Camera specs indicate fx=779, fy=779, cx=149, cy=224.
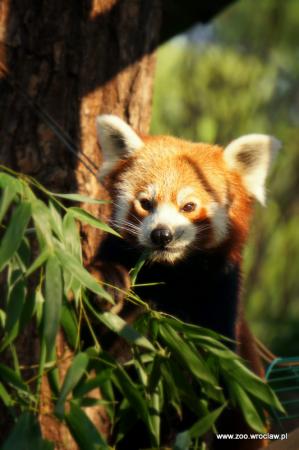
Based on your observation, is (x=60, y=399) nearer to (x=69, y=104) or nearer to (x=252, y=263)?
(x=69, y=104)

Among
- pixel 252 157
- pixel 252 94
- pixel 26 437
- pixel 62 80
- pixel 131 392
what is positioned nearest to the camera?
pixel 26 437

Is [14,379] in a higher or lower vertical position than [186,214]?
lower

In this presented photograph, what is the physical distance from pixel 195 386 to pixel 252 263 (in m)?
10.3

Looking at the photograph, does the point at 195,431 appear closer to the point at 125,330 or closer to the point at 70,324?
the point at 125,330

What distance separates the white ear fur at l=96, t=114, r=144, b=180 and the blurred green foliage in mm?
8117

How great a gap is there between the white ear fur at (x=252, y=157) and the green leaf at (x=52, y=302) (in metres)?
1.76

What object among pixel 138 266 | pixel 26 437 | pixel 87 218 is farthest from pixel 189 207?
pixel 26 437

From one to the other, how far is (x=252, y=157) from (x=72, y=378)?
190 centimetres

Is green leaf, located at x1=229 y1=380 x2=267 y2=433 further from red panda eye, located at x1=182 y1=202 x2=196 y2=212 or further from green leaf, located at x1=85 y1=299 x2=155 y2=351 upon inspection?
red panda eye, located at x1=182 y1=202 x2=196 y2=212

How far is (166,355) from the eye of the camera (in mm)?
2762

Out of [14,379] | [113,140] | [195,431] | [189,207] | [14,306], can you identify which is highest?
[113,140]

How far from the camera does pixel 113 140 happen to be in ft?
13.0

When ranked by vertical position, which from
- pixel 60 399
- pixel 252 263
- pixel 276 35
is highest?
pixel 276 35

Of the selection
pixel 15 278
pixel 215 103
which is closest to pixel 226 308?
pixel 15 278
